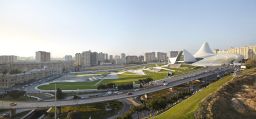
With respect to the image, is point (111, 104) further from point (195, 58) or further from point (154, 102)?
point (195, 58)

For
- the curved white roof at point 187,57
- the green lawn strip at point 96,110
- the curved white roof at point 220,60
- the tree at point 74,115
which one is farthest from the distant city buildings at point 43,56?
the tree at point 74,115

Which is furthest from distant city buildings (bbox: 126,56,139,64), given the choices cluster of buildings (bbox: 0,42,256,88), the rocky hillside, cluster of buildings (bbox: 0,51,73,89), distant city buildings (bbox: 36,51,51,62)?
the rocky hillside

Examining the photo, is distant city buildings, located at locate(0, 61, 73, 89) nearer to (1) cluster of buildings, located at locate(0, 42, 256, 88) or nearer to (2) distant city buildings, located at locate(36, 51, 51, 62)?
(1) cluster of buildings, located at locate(0, 42, 256, 88)

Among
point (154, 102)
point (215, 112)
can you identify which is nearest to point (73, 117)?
point (154, 102)

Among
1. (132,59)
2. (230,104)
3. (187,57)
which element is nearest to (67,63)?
(132,59)

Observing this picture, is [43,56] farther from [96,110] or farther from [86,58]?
[96,110]

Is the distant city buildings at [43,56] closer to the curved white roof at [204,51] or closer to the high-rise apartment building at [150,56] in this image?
the high-rise apartment building at [150,56]

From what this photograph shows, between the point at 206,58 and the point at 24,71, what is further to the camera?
the point at 206,58

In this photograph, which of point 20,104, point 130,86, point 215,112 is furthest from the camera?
point 130,86
